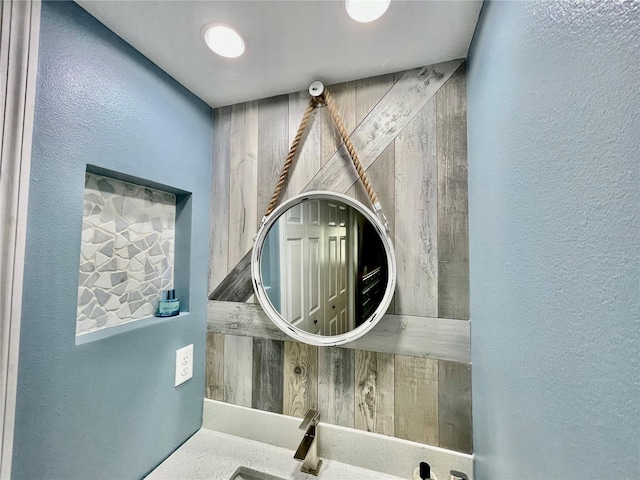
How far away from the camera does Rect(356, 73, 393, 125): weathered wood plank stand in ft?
2.97

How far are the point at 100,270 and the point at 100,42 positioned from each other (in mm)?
630

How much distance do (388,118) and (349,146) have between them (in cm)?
17

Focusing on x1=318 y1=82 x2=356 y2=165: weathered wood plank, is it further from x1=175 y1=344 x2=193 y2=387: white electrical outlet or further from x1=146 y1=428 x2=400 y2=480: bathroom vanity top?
x1=146 y1=428 x2=400 y2=480: bathroom vanity top

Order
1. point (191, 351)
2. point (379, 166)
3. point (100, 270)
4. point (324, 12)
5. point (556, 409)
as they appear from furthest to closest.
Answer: point (191, 351) < point (379, 166) < point (100, 270) < point (324, 12) < point (556, 409)

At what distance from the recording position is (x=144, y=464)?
821 millimetres

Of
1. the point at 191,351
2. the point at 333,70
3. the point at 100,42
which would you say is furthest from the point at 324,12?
the point at 191,351

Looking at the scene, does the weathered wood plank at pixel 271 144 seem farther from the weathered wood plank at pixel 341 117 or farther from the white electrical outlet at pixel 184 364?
the white electrical outlet at pixel 184 364

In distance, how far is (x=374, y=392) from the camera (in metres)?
0.87

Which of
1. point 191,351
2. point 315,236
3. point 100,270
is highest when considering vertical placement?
point 315,236

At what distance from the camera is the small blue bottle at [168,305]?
0.93 meters

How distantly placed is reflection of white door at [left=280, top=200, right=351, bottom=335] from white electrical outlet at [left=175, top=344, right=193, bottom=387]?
16.0 inches

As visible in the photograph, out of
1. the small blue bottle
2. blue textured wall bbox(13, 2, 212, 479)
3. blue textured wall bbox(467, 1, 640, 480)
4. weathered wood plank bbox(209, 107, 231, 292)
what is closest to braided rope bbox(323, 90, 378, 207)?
blue textured wall bbox(467, 1, 640, 480)

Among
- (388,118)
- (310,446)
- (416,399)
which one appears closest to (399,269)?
(416,399)

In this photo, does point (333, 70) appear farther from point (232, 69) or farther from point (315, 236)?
point (315, 236)
